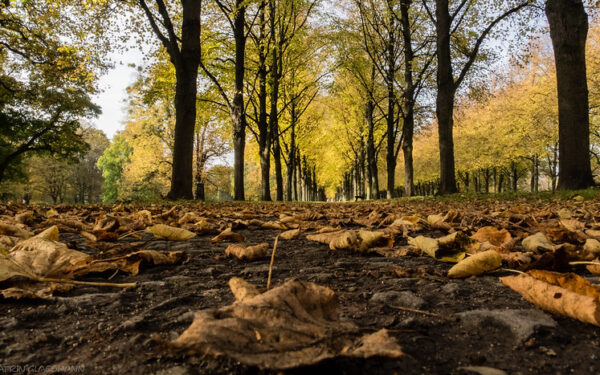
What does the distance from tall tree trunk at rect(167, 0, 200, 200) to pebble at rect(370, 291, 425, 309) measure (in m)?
8.54

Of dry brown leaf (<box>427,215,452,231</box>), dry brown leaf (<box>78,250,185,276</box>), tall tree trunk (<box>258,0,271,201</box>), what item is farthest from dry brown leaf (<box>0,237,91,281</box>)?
tall tree trunk (<box>258,0,271,201</box>)

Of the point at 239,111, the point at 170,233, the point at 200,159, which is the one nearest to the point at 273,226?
the point at 170,233

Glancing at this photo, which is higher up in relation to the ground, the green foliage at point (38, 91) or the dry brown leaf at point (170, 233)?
the green foliage at point (38, 91)

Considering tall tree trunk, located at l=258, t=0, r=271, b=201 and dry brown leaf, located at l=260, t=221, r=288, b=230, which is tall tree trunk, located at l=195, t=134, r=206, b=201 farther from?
dry brown leaf, located at l=260, t=221, r=288, b=230

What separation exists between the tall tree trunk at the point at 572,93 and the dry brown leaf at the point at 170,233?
31.3ft

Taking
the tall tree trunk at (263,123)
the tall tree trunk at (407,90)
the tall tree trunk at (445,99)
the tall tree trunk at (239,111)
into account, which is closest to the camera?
the tall tree trunk at (445,99)

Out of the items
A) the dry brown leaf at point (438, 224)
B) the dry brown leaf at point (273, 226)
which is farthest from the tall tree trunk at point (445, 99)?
the dry brown leaf at point (273, 226)

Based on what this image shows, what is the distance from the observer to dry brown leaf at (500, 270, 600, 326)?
774 millimetres

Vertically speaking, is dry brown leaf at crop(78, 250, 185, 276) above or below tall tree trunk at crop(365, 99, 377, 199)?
below

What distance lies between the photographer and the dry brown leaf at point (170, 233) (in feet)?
6.77

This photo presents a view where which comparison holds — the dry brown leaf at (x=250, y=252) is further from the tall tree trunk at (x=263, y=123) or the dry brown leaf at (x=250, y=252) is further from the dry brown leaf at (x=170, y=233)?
the tall tree trunk at (x=263, y=123)

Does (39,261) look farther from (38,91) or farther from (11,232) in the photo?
(38,91)

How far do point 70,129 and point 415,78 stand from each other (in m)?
21.6

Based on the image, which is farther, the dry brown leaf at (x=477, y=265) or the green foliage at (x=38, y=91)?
the green foliage at (x=38, y=91)
